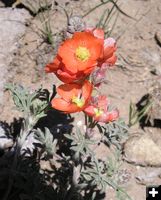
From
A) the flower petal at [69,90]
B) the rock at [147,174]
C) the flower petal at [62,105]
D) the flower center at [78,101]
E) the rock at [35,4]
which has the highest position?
the rock at [35,4]

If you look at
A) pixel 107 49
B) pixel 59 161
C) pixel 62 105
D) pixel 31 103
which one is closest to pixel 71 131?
pixel 59 161

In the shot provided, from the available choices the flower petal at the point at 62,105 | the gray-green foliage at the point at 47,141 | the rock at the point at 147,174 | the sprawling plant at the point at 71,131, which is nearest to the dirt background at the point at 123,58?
the rock at the point at 147,174

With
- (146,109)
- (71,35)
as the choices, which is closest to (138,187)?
(146,109)

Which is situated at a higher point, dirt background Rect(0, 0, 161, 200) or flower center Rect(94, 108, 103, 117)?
flower center Rect(94, 108, 103, 117)

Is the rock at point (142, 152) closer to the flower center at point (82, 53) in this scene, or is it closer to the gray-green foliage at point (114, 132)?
the gray-green foliage at point (114, 132)

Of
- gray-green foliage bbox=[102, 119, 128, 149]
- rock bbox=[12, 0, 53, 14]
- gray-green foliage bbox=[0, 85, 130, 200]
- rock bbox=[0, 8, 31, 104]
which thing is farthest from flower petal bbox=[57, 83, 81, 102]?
rock bbox=[12, 0, 53, 14]

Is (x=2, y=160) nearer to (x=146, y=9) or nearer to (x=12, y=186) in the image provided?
(x=12, y=186)

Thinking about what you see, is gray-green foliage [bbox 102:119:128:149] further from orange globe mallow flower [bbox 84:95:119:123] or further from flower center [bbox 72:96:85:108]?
flower center [bbox 72:96:85:108]

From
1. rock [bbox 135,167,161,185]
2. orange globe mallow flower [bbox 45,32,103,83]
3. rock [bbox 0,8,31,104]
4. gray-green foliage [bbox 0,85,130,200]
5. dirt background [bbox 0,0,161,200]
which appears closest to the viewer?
orange globe mallow flower [bbox 45,32,103,83]
